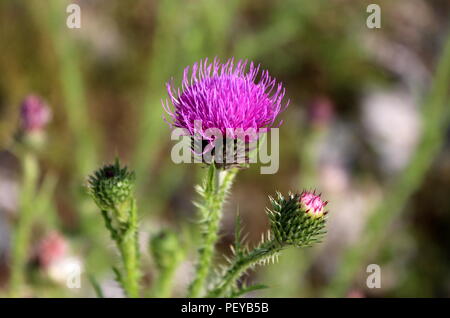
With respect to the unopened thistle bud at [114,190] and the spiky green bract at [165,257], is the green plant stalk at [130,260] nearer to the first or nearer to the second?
the unopened thistle bud at [114,190]

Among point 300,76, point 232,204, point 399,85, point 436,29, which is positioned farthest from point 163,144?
point 436,29

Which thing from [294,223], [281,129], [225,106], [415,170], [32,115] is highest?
[281,129]

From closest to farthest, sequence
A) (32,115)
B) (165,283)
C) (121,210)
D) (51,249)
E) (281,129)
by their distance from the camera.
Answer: (121,210) < (165,283) < (51,249) < (32,115) < (281,129)

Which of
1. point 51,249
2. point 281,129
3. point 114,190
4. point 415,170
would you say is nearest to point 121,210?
point 114,190

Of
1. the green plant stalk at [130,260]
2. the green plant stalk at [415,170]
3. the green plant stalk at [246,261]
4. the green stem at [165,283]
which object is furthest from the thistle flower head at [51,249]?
the green plant stalk at [415,170]

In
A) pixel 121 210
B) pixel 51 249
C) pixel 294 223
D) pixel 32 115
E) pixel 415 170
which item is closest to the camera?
pixel 294 223

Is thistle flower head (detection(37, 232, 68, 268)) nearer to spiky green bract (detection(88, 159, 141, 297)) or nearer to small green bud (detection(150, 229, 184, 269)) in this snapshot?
small green bud (detection(150, 229, 184, 269))

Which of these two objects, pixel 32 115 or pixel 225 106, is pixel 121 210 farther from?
pixel 32 115

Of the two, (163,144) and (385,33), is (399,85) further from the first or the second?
(163,144)
